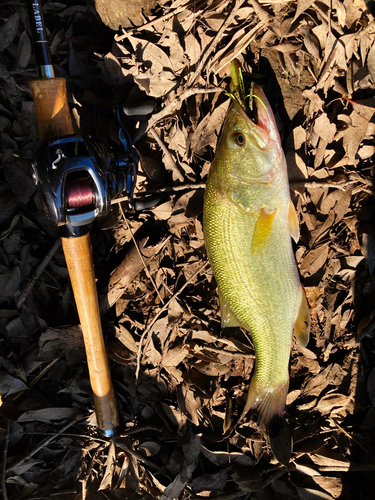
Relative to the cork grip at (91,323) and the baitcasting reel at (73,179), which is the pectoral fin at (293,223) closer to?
the baitcasting reel at (73,179)

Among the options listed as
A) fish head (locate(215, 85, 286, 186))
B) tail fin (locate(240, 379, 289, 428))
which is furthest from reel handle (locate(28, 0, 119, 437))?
tail fin (locate(240, 379, 289, 428))

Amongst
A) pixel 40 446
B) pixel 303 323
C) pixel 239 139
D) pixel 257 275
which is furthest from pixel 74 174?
pixel 40 446

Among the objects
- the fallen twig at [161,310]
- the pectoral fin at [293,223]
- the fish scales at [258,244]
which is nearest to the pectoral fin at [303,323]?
the fish scales at [258,244]

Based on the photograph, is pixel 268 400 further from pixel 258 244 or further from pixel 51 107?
pixel 51 107

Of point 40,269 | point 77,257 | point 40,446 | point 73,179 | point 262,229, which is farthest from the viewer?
point 40,446

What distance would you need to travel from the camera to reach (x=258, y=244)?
2359 mm

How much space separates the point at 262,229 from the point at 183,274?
0.95 metres

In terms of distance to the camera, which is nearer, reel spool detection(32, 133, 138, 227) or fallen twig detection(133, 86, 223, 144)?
reel spool detection(32, 133, 138, 227)

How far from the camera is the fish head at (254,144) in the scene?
2.18 m

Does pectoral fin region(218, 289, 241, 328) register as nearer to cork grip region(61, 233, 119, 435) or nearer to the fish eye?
cork grip region(61, 233, 119, 435)

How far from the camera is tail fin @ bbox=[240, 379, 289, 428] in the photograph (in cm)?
264

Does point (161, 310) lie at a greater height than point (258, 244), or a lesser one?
lesser

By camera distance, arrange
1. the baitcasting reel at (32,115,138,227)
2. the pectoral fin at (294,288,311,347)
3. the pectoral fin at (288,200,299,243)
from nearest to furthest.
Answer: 1. the baitcasting reel at (32,115,138,227)
2. the pectoral fin at (288,200,299,243)
3. the pectoral fin at (294,288,311,347)

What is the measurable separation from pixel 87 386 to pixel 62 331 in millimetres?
606
